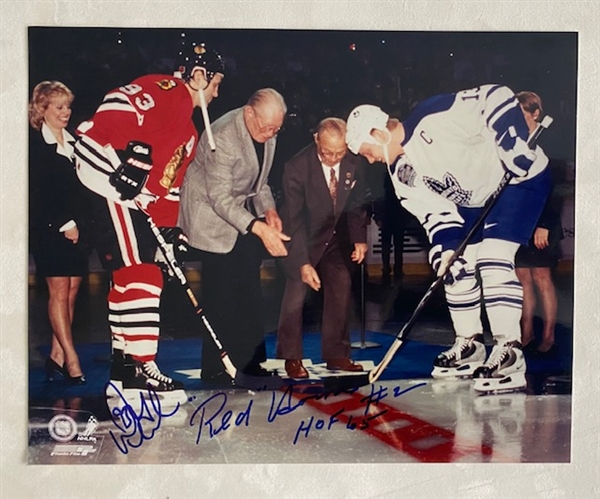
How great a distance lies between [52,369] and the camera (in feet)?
8.00

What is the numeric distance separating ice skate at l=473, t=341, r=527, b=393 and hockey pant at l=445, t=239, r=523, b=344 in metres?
0.04

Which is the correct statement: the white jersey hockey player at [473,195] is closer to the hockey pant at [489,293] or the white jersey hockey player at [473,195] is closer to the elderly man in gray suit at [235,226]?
the hockey pant at [489,293]

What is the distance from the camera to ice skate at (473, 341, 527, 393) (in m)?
2.51

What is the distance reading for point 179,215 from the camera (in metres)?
2.46

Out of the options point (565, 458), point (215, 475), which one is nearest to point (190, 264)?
point (215, 475)

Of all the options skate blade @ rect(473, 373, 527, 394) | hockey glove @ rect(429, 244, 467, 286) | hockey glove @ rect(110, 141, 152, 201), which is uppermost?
hockey glove @ rect(110, 141, 152, 201)

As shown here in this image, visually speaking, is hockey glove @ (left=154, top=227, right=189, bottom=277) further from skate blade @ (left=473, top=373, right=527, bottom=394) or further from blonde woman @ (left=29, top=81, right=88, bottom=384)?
skate blade @ (left=473, top=373, right=527, bottom=394)

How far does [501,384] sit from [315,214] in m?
0.79

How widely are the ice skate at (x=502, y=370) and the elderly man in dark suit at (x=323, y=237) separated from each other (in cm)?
47

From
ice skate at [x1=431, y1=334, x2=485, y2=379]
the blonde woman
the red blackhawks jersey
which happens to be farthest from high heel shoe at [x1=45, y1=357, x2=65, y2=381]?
ice skate at [x1=431, y1=334, x2=485, y2=379]
